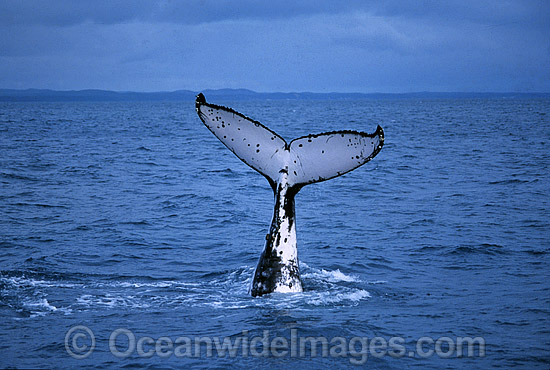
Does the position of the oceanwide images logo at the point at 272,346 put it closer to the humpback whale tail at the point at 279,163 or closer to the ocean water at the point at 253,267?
the ocean water at the point at 253,267

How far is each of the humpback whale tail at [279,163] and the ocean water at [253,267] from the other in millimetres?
439

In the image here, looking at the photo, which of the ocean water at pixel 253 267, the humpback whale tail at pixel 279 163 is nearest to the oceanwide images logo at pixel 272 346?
the ocean water at pixel 253 267

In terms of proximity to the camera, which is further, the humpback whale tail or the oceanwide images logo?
the humpback whale tail

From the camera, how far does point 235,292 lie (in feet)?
28.5

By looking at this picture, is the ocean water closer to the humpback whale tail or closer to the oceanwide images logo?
the oceanwide images logo

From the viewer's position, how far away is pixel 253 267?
33.3 feet

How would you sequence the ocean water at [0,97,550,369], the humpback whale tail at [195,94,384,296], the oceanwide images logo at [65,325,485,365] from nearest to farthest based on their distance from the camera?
the oceanwide images logo at [65,325,485,365] → the ocean water at [0,97,550,369] → the humpback whale tail at [195,94,384,296]

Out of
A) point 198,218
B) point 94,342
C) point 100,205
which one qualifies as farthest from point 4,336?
point 100,205

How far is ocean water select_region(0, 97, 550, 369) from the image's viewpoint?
21.8 ft

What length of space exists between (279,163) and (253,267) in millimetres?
2886

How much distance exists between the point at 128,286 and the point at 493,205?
9.47m

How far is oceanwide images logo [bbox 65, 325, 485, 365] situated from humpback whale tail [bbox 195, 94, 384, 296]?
942mm

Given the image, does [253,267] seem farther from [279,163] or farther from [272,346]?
[272,346]

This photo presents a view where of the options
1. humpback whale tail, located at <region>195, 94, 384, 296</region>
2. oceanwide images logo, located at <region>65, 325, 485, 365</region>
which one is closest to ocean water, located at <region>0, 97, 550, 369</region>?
oceanwide images logo, located at <region>65, 325, 485, 365</region>
